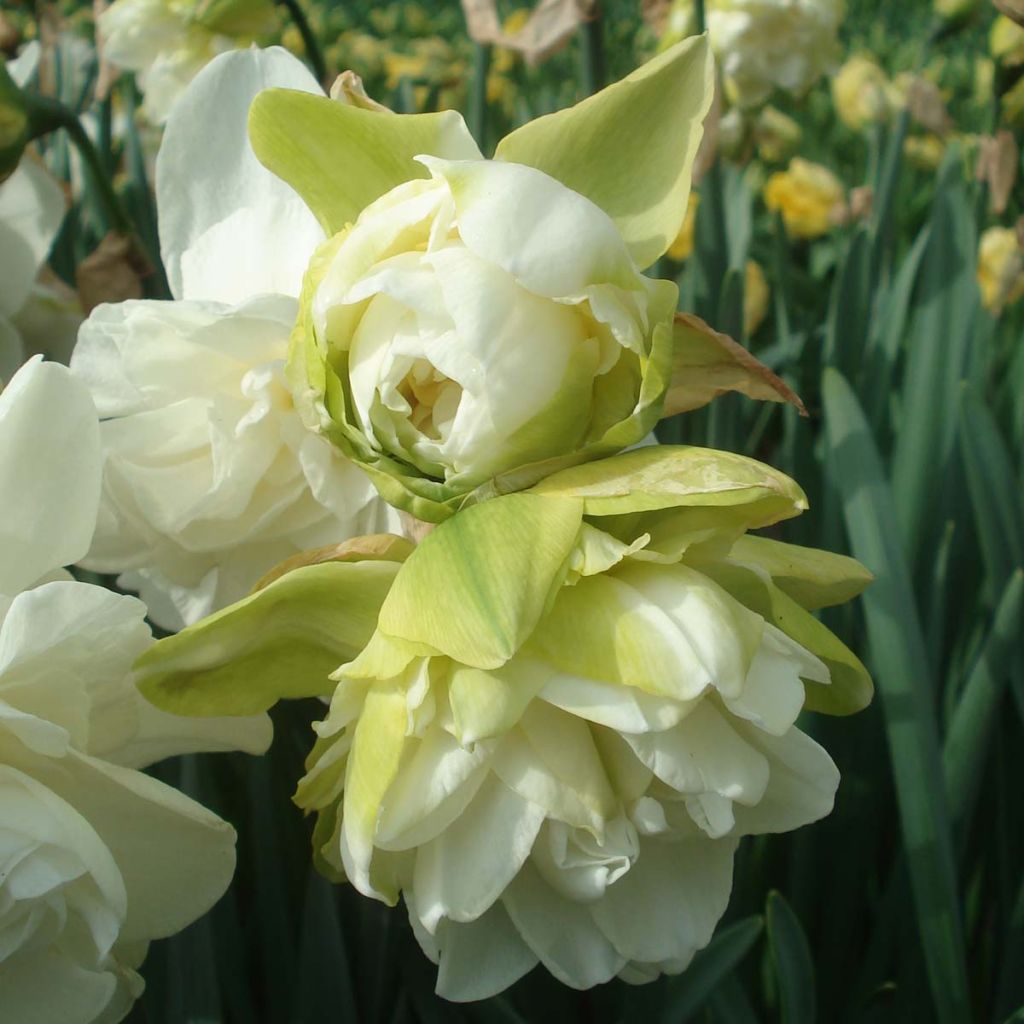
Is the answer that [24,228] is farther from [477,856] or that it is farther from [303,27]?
[477,856]

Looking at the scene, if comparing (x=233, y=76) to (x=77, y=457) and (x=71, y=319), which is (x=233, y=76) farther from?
(x=71, y=319)

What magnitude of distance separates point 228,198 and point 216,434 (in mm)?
151

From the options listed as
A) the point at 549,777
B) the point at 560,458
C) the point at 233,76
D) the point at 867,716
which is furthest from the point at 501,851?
the point at 867,716

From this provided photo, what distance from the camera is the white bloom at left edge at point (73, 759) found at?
42cm

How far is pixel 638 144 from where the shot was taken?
47 cm

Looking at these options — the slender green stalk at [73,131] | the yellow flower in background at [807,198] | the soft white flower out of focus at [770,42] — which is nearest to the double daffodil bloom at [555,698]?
the slender green stalk at [73,131]

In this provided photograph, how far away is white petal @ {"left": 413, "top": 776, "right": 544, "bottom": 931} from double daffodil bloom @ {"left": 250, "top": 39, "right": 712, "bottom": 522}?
0.35ft

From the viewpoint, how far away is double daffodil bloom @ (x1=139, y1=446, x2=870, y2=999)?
1.24ft

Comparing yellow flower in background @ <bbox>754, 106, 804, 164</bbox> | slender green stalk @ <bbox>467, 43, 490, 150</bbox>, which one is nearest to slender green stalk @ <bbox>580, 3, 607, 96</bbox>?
slender green stalk @ <bbox>467, 43, 490, 150</bbox>

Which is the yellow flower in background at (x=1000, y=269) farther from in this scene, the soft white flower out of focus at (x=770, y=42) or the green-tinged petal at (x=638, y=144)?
the green-tinged petal at (x=638, y=144)

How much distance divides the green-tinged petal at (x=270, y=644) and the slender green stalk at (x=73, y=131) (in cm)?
47

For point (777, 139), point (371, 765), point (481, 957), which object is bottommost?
point (777, 139)

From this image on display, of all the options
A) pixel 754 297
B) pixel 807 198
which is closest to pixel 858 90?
pixel 807 198

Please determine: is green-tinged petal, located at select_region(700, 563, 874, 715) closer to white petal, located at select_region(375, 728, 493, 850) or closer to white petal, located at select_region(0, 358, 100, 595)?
white petal, located at select_region(375, 728, 493, 850)
